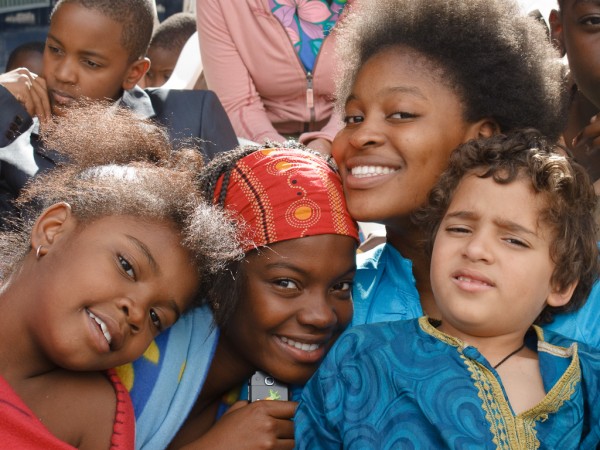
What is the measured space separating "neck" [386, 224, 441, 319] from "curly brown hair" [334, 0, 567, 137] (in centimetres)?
35

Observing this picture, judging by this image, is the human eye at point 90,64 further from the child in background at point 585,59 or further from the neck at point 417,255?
the child in background at point 585,59

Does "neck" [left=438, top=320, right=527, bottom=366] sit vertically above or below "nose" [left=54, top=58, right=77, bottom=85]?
below

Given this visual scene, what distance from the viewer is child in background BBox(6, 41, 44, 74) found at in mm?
5070

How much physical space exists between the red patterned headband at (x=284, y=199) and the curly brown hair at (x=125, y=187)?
0.23 feet

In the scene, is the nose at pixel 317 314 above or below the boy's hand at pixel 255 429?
above

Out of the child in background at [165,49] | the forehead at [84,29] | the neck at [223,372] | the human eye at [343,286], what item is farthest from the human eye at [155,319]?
the child in background at [165,49]

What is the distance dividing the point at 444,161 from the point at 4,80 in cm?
161

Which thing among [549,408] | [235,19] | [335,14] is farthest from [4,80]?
[549,408]

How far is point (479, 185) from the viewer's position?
2.16 metres

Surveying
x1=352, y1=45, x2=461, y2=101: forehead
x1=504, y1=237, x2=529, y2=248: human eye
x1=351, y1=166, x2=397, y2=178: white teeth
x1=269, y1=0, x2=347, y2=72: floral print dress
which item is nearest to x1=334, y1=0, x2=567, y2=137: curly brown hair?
x1=352, y1=45, x2=461, y2=101: forehead

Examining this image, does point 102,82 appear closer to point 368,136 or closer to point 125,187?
point 125,187

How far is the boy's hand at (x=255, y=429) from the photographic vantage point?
87.6 inches

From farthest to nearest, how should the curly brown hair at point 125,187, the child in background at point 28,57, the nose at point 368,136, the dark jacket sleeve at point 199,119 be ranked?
1. the child in background at point 28,57
2. the dark jacket sleeve at point 199,119
3. the nose at point 368,136
4. the curly brown hair at point 125,187

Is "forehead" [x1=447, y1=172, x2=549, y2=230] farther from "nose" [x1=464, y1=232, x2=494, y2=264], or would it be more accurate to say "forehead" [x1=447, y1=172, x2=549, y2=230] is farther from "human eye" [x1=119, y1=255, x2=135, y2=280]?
"human eye" [x1=119, y1=255, x2=135, y2=280]
